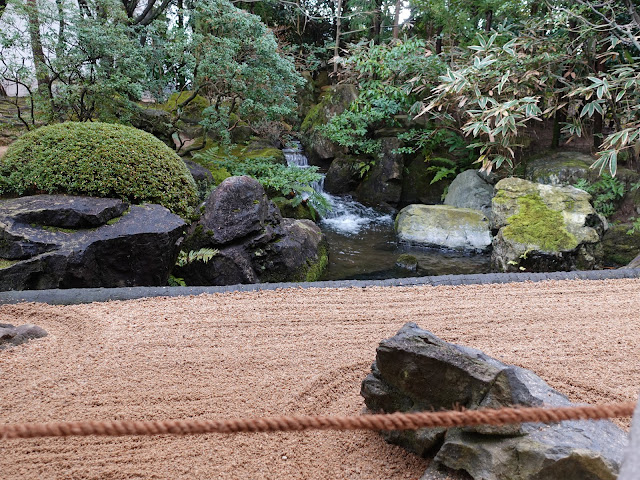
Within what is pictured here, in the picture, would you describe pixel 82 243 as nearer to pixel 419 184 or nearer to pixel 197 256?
pixel 197 256

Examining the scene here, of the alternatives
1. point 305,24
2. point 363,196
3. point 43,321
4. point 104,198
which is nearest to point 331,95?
point 363,196

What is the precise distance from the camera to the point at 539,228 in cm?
541

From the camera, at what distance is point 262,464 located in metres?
1.70

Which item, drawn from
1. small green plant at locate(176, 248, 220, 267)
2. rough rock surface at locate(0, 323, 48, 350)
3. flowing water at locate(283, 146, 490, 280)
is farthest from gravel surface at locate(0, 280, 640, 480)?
flowing water at locate(283, 146, 490, 280)

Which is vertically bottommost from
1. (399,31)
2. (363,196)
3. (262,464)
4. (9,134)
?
(262,464)

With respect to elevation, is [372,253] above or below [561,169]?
below

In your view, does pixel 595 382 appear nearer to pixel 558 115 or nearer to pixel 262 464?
pixel 262 464

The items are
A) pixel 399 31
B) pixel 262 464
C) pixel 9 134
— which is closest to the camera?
pixel 262 464

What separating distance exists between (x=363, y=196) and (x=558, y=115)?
156 inches

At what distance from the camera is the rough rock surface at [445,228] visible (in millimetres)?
6551

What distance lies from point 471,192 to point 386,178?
1921mm

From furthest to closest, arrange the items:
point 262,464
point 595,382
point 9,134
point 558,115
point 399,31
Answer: point 399,31 → point 558,115 → point 9,134 → point 595,382 → point 262,464

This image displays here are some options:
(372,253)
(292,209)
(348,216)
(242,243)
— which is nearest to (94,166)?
(242,243)

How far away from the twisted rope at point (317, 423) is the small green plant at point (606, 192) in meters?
6.76
